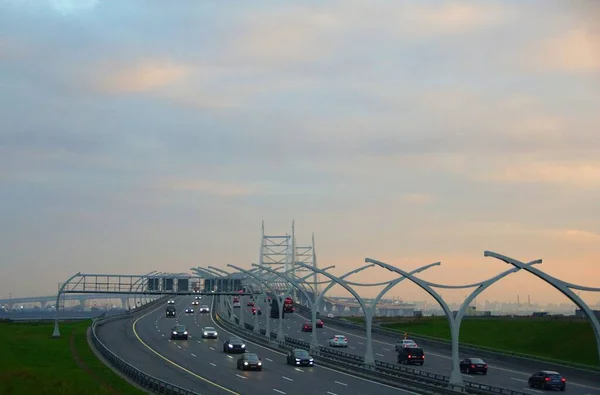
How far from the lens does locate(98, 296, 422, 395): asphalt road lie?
56.1 meters

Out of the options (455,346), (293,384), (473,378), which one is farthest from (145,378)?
(473,378)

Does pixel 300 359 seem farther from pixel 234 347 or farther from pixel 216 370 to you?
pixel 234 347

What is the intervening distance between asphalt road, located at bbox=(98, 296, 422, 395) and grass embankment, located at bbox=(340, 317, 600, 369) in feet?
78.1

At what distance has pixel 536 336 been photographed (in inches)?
3649

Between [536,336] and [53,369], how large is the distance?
51717mm

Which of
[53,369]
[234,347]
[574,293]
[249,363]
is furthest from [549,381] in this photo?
[234,347]

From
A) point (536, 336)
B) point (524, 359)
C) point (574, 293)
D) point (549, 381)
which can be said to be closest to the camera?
point (574, 293)

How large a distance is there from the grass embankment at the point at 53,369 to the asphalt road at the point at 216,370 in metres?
3.92

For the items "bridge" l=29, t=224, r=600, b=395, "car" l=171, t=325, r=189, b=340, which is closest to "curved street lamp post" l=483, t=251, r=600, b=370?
"bridge" l=29, t=224, r=600, b=395

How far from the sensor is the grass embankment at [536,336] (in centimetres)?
8012

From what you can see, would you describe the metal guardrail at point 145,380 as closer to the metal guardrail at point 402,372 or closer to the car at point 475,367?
the metal guardrail at point 402,372

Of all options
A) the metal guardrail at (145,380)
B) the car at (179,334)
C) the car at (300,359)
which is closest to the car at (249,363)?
the car at (300,359)

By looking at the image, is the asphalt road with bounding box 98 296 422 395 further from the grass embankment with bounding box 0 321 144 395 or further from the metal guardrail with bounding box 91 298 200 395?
the grass embankment with bounding box 0 321 144 395

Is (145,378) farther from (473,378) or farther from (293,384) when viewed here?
(473,378)
